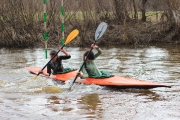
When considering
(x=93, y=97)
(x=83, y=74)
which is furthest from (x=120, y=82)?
(x=83, y=74)

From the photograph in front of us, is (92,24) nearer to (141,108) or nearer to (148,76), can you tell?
(148,76)

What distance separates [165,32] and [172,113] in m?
12.0

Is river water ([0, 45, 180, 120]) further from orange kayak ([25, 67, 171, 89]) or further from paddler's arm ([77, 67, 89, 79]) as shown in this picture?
paddler's arm ([77, 67, 89, 79])

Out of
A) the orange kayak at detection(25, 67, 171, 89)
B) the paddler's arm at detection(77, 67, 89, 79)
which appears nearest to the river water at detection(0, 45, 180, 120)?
the orange kayak at detection(25, 67, 171, 89)

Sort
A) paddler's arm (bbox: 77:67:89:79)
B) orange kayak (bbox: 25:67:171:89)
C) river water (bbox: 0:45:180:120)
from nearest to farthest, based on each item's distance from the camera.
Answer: river water (bbox: 0:45:180:120), orange kayak (bbox: 25:67:171:89), paddler's arm (bbox: 77:67:89:79)

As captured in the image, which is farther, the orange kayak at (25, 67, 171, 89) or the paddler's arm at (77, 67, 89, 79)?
the paddler's arm at (77, 67, 89, 79)

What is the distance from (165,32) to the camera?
57.3ft

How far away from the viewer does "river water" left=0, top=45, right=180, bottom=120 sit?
5.92 metres

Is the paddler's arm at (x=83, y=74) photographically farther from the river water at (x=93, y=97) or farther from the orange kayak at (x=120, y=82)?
the river water at (x=93, y=97)

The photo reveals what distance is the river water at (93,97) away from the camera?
592 centimetres

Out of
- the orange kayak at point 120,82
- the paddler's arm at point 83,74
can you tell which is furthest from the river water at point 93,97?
the paddler's arm at point 83,74

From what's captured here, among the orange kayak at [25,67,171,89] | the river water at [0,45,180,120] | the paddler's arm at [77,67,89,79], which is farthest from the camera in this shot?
the paddler's arm at [77,67,89,79]

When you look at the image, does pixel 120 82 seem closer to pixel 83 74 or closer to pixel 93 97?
pixel 93 97

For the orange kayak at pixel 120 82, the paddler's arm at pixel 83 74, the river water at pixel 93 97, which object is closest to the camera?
the river water at pixel 93 97
